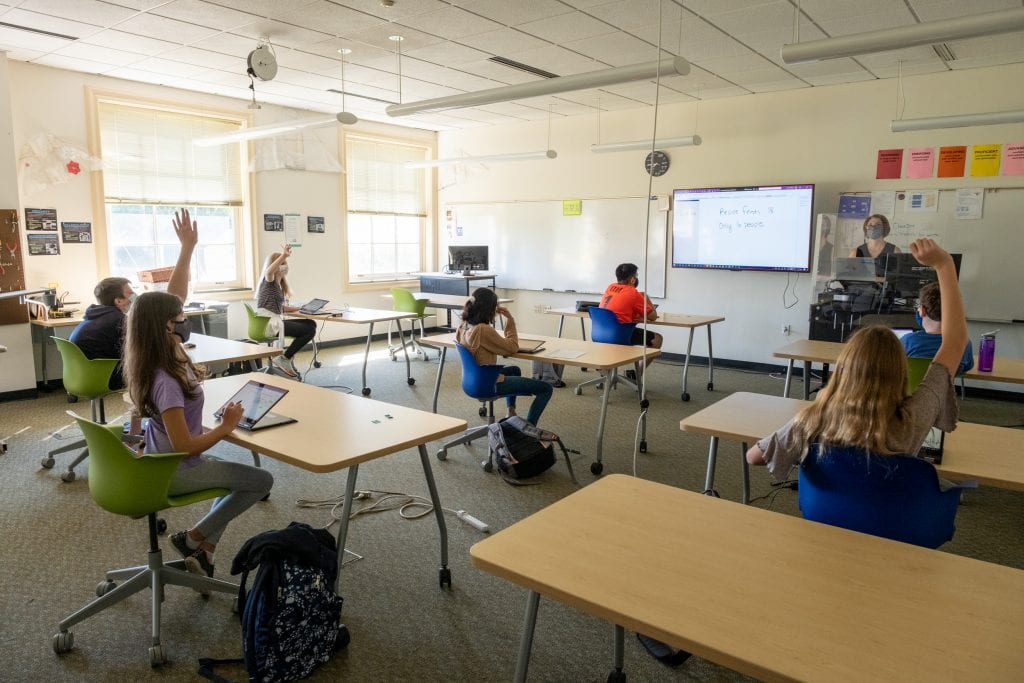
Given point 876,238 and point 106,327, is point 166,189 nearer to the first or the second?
point 106,327

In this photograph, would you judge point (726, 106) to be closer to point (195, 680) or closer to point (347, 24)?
point (347, 24)

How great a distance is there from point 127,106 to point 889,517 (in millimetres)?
6939

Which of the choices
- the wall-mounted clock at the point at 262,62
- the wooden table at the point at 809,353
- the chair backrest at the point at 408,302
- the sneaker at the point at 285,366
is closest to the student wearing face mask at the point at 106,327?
the wall-mounted clock at the point at 262,62

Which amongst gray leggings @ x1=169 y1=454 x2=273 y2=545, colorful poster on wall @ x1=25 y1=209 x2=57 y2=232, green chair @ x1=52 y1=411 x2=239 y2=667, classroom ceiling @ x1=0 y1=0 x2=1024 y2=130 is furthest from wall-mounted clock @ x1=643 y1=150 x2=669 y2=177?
green chair @ x1=52 y1=411 x2=239 y2=667

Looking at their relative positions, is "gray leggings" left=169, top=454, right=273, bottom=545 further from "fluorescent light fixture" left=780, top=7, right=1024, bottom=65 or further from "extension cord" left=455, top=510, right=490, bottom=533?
"fluorescent light fixture" left=780, top=7, right=1024, bottom=65

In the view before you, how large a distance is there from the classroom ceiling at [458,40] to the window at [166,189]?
0.42m

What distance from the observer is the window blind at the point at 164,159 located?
622 cm

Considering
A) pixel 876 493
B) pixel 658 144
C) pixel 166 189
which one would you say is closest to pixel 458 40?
pixel 658 144

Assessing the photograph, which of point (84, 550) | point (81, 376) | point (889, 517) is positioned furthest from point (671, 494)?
point (81, 376)

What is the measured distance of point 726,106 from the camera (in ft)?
22.4

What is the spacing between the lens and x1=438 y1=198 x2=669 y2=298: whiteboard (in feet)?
24.7

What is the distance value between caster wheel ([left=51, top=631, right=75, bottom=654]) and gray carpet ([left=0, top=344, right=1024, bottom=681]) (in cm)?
3

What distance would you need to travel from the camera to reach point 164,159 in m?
6.57

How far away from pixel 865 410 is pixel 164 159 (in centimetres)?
676
